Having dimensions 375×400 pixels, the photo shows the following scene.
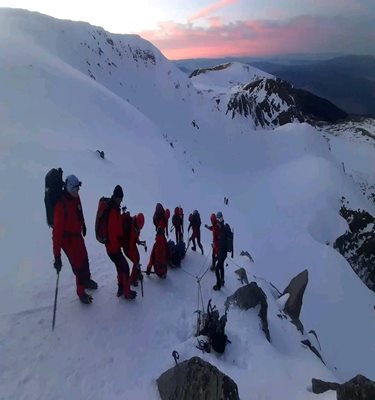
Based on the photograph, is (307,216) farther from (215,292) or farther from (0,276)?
(0,276)

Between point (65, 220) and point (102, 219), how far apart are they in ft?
2.12

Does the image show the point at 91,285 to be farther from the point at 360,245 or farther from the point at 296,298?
the point at 360,245

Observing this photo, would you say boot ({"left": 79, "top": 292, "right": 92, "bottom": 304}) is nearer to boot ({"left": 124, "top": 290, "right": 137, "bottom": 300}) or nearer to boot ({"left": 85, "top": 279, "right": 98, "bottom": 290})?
boot ({"left": 85, "top": 279, "right": 98, "bottom": 290})

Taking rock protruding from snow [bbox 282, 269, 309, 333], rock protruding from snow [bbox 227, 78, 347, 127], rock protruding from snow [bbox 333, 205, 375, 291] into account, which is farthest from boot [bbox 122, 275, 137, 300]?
rock protruding from snow [bbox 227, 78, 347, 127]

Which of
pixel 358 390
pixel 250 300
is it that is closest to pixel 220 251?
pixel 250 300

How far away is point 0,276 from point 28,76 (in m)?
22.8

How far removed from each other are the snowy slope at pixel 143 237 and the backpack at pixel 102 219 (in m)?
1.36

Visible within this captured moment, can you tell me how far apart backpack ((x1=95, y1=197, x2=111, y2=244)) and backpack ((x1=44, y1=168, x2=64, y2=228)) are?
74 cm

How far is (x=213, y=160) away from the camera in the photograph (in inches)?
1988

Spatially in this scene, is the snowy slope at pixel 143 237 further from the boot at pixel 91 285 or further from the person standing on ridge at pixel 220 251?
the person standing on ridge at pixel 220 251

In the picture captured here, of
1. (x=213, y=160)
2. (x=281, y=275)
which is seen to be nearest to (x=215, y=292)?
(x=281, y=275)

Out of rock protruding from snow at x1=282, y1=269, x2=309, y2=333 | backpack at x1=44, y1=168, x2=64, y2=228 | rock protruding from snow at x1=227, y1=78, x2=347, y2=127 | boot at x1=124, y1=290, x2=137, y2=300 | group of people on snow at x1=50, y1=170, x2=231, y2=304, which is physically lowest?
rock protruding from snow at x1=227, y1=78, x2=347, y2=127

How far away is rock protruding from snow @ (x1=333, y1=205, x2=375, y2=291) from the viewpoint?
3291 cm

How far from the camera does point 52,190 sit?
670 cm
